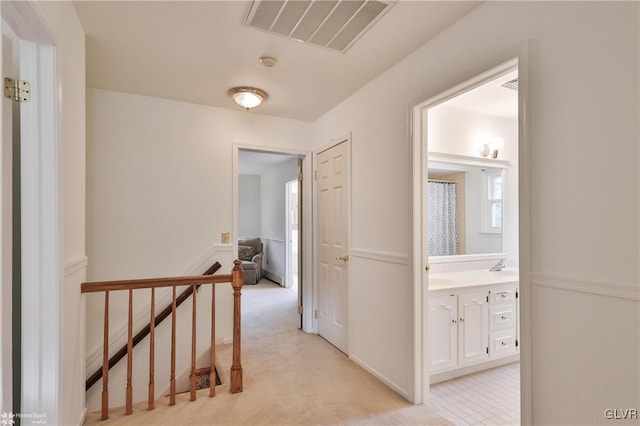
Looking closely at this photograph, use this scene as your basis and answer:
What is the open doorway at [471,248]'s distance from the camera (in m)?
2.26

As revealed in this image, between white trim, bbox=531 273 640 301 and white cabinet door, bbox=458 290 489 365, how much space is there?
1.23 meters

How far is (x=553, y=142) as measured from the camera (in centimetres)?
144

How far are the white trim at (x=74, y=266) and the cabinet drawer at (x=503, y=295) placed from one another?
295 cm

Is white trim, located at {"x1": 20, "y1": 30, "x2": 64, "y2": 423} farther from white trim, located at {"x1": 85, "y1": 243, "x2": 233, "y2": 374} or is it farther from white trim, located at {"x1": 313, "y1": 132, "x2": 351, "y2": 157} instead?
white trim, located at {"x1": 313, "y1": 132, "x2": 351, "y2": 157}

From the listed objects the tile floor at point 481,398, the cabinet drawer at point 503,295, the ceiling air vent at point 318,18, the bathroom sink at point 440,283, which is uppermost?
the ceiling air vent at point 318,18

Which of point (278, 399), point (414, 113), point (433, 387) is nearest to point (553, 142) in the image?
point (414, 113)

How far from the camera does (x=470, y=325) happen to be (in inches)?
106

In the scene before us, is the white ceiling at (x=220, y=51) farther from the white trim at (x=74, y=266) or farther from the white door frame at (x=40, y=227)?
the white trim at (x=74, y=266)

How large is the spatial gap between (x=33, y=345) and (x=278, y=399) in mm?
1447

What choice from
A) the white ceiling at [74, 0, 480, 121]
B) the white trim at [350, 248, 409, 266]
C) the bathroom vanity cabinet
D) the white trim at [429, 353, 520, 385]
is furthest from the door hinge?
the white trim at [429, 353, 520, 385]

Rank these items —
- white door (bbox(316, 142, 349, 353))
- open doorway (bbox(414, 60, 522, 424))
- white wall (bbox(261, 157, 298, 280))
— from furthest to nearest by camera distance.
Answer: white wall (bbox(261, 157, 298, 280)), white door (bbox(316, 142, 349, 353)), open doorway (bbox(414, 60, 522, 424))

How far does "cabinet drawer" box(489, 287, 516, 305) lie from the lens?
A: 9.12 ft

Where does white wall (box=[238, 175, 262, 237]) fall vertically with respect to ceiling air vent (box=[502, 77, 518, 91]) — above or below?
below

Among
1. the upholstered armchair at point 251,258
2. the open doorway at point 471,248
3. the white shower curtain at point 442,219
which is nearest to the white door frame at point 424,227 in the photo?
the open doorway at point 471,248
